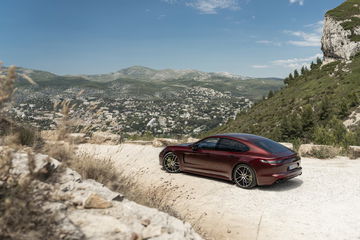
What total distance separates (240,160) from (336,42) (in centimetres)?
8856

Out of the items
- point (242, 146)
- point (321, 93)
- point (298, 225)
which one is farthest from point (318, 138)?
point (321, 93)

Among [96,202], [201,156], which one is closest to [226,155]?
[201,156]

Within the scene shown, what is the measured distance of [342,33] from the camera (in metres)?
81.6

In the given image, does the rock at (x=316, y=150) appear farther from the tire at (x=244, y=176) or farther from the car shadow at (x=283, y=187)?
the tire at (x=244, y=176)

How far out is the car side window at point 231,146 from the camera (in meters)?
8.50

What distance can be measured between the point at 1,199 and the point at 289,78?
95.5 metres

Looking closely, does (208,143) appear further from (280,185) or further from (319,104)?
(319,104)

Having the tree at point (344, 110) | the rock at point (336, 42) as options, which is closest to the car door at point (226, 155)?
the tree at point (344, 110)

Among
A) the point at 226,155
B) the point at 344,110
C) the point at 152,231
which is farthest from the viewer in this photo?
the point at 344,110

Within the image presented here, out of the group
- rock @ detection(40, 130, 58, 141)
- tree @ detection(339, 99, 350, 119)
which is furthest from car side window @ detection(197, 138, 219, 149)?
tree @ detection(339, 99, 350, 119)

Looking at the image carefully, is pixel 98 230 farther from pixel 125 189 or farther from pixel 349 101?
pixel 349 101

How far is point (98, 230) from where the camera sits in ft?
11.4

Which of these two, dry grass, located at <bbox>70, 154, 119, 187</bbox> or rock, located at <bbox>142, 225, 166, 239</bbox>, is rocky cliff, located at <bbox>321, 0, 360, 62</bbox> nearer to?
dry grass, located at <bbox>70, 154, 119, 187</bbox>

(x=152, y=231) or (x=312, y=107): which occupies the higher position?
(x=312, y=107)
